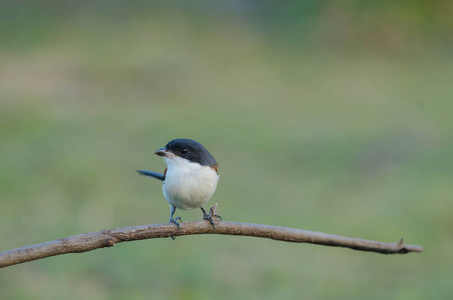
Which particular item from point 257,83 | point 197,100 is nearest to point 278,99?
point 257,83

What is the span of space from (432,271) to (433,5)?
855cm

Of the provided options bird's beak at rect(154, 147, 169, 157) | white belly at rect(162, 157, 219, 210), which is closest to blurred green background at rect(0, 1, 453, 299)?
white belly at rect(162, 157, 219, 210)

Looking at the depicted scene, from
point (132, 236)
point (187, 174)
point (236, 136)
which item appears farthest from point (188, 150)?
point (236, 136)

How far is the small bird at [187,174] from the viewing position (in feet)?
8.86

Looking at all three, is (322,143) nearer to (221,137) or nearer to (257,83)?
(221,137)

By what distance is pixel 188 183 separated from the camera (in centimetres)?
270

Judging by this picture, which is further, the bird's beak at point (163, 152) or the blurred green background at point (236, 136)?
the blurred green background at point (236, 136)

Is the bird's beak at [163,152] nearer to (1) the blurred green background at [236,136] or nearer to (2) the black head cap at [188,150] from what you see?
(2) the black head cap at [188,150]

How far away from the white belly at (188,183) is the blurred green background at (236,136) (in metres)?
2.35

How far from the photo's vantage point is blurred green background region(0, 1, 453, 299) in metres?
5.40

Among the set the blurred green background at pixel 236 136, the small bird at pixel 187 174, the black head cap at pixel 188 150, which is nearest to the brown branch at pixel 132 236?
the small bird at pixel 187 174

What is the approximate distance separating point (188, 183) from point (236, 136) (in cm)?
617

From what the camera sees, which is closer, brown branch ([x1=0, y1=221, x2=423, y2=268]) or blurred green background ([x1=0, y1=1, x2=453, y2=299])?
brown branch ([x1=0, y1=221, x2=423, y2=268])

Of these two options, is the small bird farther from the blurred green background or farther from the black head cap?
the blurred green background
